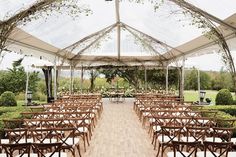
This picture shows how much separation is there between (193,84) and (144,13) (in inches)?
740

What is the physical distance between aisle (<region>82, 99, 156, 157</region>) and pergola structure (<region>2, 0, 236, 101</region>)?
3432 millimetres

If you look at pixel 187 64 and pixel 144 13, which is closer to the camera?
pixel 144 13

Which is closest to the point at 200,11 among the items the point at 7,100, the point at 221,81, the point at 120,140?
the point at 120,140

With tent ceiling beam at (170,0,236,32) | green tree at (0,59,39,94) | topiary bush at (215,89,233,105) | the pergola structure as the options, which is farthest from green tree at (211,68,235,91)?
tent ceiling beam at (170,0,236,32)

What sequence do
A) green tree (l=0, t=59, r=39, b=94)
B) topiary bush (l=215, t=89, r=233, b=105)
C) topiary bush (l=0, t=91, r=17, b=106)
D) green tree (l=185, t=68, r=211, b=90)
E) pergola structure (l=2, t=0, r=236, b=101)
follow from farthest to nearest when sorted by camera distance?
green tree (l=185, t=68, r=211, b=90)
green tree (l=0, t=59, r=39, b=94)
topiary bush (l=215, t=89, r=233, b=105)
topiary bush (l=0, t=91, r=17, b=106)
pergola structure (l=2, t=0, r=236, b=101)

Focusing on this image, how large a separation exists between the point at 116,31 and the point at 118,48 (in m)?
3.26

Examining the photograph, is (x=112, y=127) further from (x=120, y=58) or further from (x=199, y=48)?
(x=120, y=58)

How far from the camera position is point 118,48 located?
20250mm

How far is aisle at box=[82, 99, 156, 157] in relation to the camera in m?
8.02

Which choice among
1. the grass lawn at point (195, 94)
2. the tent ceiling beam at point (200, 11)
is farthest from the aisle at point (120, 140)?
the grass lawn at point (195, 94)

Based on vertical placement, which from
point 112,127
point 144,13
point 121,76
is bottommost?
point 112,127

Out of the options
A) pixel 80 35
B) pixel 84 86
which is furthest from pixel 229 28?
pixel 84 86

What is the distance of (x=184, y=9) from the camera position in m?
8.38

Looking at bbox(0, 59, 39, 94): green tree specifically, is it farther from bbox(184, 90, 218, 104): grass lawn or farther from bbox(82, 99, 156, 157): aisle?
bbox(82, 99, 156, 157): aisle
